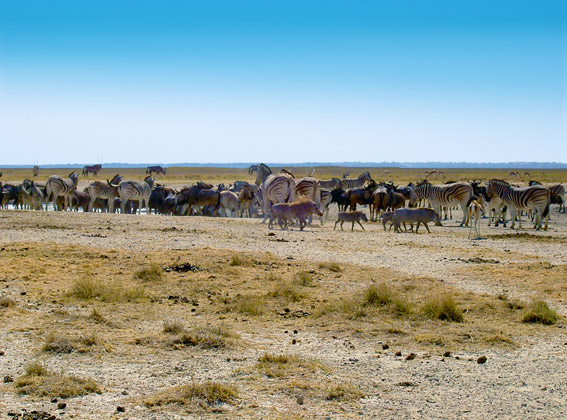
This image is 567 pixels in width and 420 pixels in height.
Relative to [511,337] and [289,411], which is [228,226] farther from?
[289,411]

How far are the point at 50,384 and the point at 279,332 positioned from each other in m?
3.52

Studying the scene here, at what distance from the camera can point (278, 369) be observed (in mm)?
7641

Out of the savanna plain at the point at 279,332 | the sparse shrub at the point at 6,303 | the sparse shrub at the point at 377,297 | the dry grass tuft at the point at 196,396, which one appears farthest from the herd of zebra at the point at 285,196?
the dry grass tuft at the point at 196,396

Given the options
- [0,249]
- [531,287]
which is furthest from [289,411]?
[0,249]

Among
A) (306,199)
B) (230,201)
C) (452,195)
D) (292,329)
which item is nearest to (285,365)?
(292,329)

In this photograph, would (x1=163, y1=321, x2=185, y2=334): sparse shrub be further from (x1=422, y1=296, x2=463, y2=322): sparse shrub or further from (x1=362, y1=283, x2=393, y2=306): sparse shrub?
(x1=422, y1=296, x2=463, y2=322): sparse shrub

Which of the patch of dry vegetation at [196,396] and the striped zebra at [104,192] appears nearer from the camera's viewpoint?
the patch of dry vegetation at [196,396]

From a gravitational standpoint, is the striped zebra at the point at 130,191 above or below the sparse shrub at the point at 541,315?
above

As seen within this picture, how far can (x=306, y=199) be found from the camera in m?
24.1

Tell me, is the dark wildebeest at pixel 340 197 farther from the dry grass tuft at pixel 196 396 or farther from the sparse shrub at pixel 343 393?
the dry grass tuft at pixel 196 396

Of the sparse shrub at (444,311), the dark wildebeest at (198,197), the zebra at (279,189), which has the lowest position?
the sparse shrub at (444,311)

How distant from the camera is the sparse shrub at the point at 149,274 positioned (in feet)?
42.7

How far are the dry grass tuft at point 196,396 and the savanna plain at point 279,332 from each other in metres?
0.02

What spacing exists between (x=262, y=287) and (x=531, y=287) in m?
4.93
